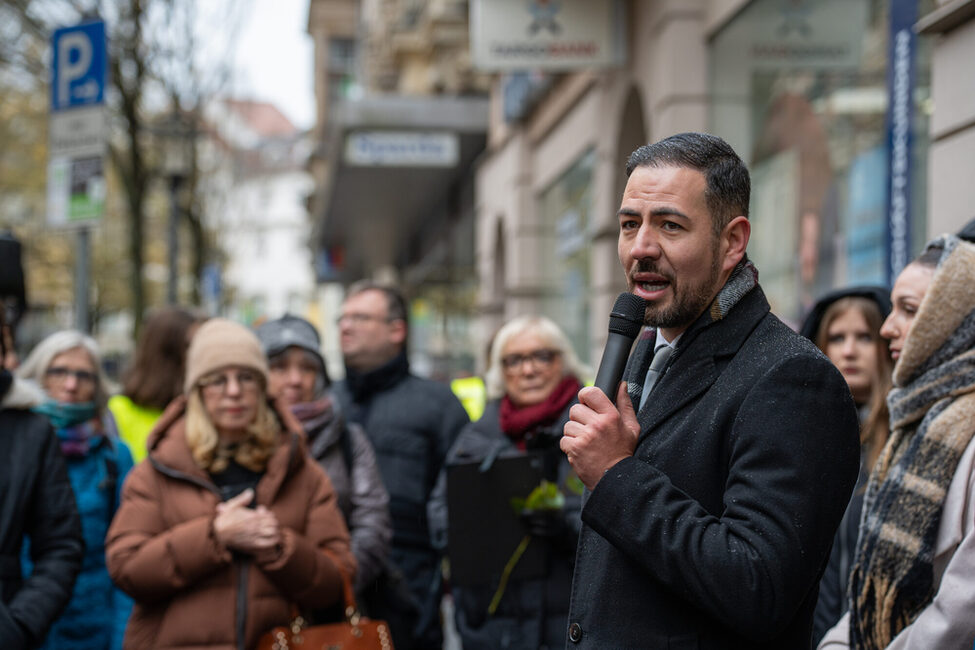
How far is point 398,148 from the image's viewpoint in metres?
17.3

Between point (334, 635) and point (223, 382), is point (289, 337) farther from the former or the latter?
point (334, 635)

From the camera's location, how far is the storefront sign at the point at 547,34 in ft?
33.8

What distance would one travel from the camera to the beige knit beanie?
4.39m

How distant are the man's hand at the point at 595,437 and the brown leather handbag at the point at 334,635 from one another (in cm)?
208

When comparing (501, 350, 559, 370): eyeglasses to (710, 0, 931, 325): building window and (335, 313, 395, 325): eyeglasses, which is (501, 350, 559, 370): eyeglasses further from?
(710, 0, 931, 325): building window

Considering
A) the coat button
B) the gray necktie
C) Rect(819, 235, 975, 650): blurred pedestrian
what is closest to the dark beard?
the gray necktie

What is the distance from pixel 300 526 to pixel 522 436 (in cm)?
112

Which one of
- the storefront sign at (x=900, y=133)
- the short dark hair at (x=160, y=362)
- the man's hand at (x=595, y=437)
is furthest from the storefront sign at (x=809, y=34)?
the man's hand at (x=595, y=437)

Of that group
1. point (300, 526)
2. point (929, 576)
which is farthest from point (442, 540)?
point (929, 576)

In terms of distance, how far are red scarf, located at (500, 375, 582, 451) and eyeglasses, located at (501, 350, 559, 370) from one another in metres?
0.13

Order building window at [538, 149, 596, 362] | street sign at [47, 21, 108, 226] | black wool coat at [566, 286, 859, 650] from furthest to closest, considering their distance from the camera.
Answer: building window at [538, 149, 596, 362] → street sign at [47, 21, 108, 226] → black wool coat at [566, 286, 859, 650]

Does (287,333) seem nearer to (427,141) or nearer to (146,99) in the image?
(146,99)

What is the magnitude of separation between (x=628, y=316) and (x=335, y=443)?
2.98 m

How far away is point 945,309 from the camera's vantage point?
121 inches
